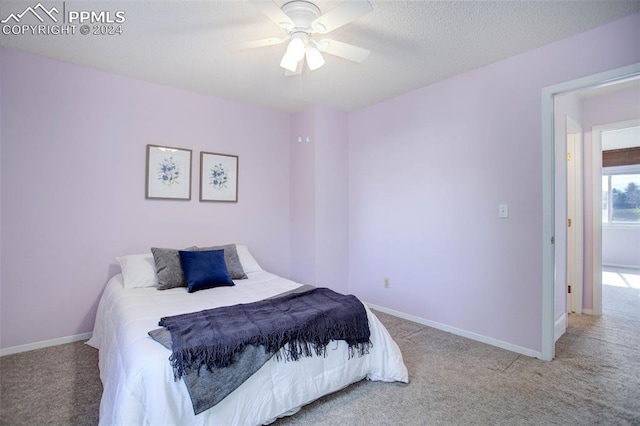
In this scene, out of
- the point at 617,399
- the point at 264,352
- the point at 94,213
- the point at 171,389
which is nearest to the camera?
the point at 171,389

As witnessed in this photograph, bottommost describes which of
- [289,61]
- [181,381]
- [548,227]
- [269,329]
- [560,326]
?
[560,326]

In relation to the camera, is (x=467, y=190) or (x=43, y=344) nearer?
(x=43, y=344)

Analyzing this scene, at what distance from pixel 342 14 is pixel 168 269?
2314mm

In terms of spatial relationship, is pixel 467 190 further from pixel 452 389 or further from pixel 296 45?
pixel 296 45

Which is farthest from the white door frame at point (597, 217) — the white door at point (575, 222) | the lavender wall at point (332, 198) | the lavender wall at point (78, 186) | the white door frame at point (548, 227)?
the lavender wall at point (78, 186)

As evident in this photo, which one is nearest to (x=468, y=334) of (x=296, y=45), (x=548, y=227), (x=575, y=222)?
(x=548, y=227)

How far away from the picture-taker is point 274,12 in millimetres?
1722

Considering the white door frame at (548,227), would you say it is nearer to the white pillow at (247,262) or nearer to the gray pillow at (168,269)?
the white pillow at (247,262)

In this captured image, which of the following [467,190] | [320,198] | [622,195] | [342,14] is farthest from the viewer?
[622,195]

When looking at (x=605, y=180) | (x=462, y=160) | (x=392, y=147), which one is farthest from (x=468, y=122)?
(x=605, y=180)

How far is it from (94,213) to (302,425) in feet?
8.37

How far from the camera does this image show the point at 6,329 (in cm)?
252

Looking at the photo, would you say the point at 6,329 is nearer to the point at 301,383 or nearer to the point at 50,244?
the point at 50,244

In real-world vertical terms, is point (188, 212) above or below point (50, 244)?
above
